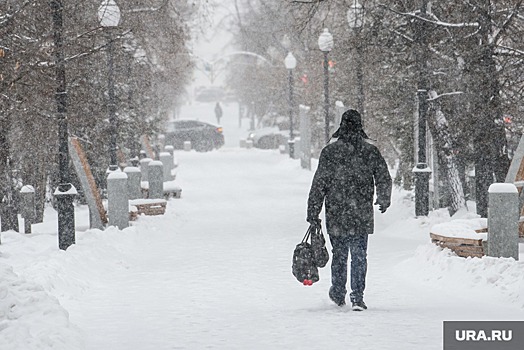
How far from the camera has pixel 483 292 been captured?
8.72 m

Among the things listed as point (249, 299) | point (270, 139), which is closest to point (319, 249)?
point (249, 299)

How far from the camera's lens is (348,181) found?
797 cm

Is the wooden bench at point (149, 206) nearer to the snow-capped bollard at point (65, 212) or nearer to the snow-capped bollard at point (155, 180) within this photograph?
the snow-capped bollard at point (155, 180)

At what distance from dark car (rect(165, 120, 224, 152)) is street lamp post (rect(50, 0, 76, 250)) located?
37.9m

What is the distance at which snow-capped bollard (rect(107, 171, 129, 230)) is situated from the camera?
14.0 m

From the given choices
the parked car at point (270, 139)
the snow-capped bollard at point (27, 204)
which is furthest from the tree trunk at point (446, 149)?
the parked car at point (270, 139)

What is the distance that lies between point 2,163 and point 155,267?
3823 millimetres

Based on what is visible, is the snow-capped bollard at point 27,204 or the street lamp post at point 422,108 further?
the snow-capped bollard at point 27,204

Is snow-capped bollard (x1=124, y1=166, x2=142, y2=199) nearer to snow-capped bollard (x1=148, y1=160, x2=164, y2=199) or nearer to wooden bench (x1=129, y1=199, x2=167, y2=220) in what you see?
wooden bench (x1=129, y1=199, x2=167, y2=220)

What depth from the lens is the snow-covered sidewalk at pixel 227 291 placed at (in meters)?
6.84

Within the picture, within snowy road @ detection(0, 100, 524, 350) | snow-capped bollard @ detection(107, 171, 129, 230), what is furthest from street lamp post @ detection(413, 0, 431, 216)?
snow-capped bollard @ detection(107, 171, 129, 230)

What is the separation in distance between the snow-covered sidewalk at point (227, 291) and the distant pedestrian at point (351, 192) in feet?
1.45

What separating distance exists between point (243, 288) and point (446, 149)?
7.08 m

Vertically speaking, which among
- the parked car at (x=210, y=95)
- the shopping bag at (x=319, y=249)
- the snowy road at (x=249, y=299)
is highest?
the parked car at (x=210, y=95)
